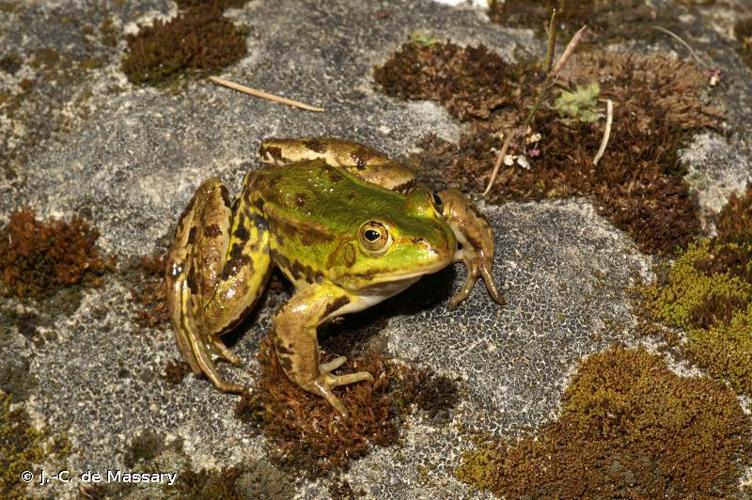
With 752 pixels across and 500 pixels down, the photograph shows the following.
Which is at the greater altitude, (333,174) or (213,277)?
(333,174)

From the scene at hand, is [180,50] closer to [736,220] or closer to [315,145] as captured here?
[315,145]

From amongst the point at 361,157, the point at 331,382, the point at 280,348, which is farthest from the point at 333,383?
the point at 361,157

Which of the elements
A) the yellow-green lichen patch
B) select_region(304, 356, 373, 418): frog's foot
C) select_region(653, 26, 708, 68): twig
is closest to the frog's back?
select_region(304, 356, 373, 418): frog's foot

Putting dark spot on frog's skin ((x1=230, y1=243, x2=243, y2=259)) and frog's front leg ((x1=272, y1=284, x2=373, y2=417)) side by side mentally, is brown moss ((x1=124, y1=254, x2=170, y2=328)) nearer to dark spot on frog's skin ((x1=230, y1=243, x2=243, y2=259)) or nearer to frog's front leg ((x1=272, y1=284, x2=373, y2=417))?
dark spot on frog's skin ((x1=230, y1=243, x2=243, y2=259))

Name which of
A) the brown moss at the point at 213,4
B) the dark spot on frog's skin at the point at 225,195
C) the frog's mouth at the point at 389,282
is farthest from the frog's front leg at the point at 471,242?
the brown moss at the point at 213,4

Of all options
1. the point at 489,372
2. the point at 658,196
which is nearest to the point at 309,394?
the point at 489,372
